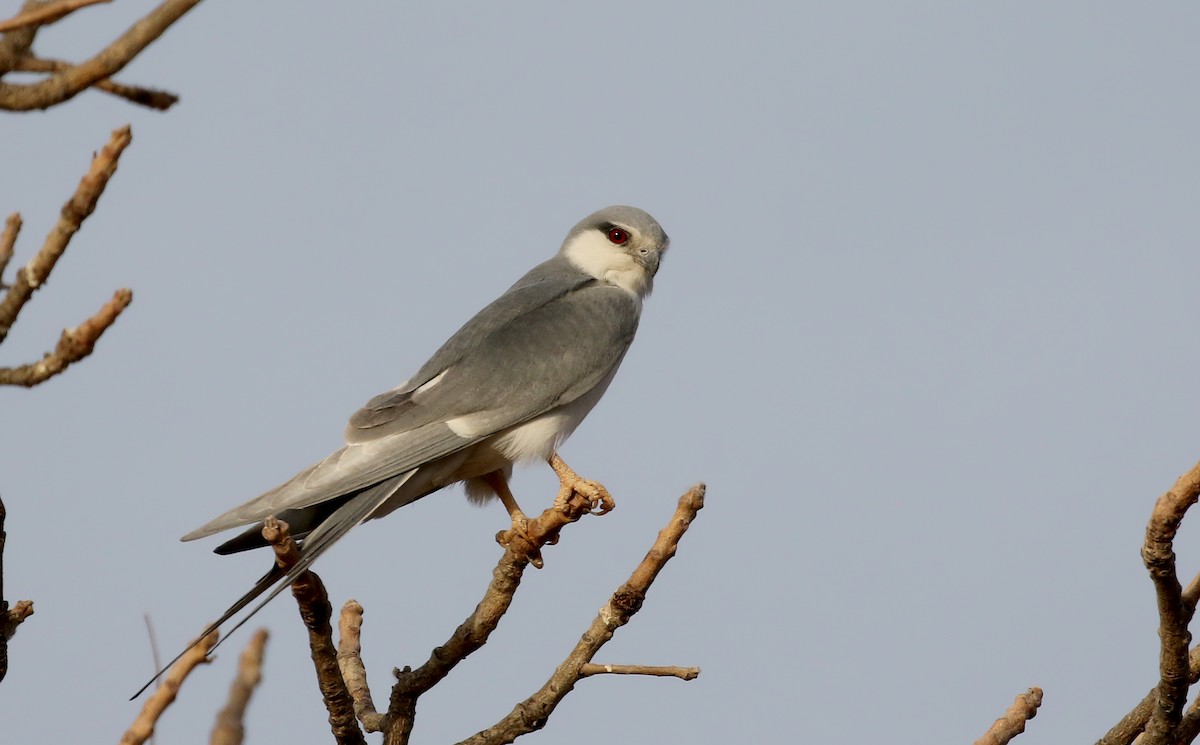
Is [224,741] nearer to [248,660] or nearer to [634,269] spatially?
[248,660]

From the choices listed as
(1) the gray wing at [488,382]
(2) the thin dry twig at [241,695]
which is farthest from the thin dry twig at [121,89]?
(1) the gray wing at [488,382]

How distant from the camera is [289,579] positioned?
3814mm

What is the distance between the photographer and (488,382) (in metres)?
6.20

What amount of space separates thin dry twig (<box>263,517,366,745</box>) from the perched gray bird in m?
0.70

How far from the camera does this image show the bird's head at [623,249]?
748 centimetres

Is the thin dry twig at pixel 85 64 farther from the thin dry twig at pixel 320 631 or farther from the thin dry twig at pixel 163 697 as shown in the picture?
the thin dry twig at pixel 320 631

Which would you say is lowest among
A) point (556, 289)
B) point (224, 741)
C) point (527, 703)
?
point (527, 703)

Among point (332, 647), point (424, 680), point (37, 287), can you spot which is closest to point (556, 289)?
point (424, 680)

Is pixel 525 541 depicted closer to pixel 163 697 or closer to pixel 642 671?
pixel 642 671

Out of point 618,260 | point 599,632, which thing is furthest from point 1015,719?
point 618,260

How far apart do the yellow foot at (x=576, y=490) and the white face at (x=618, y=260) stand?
5.58 ft

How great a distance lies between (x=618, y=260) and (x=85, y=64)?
5.64 m

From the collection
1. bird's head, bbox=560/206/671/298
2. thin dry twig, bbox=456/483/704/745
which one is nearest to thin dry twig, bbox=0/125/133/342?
thin dry twig, bbox=456/483/704/745

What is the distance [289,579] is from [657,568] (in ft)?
3.66
